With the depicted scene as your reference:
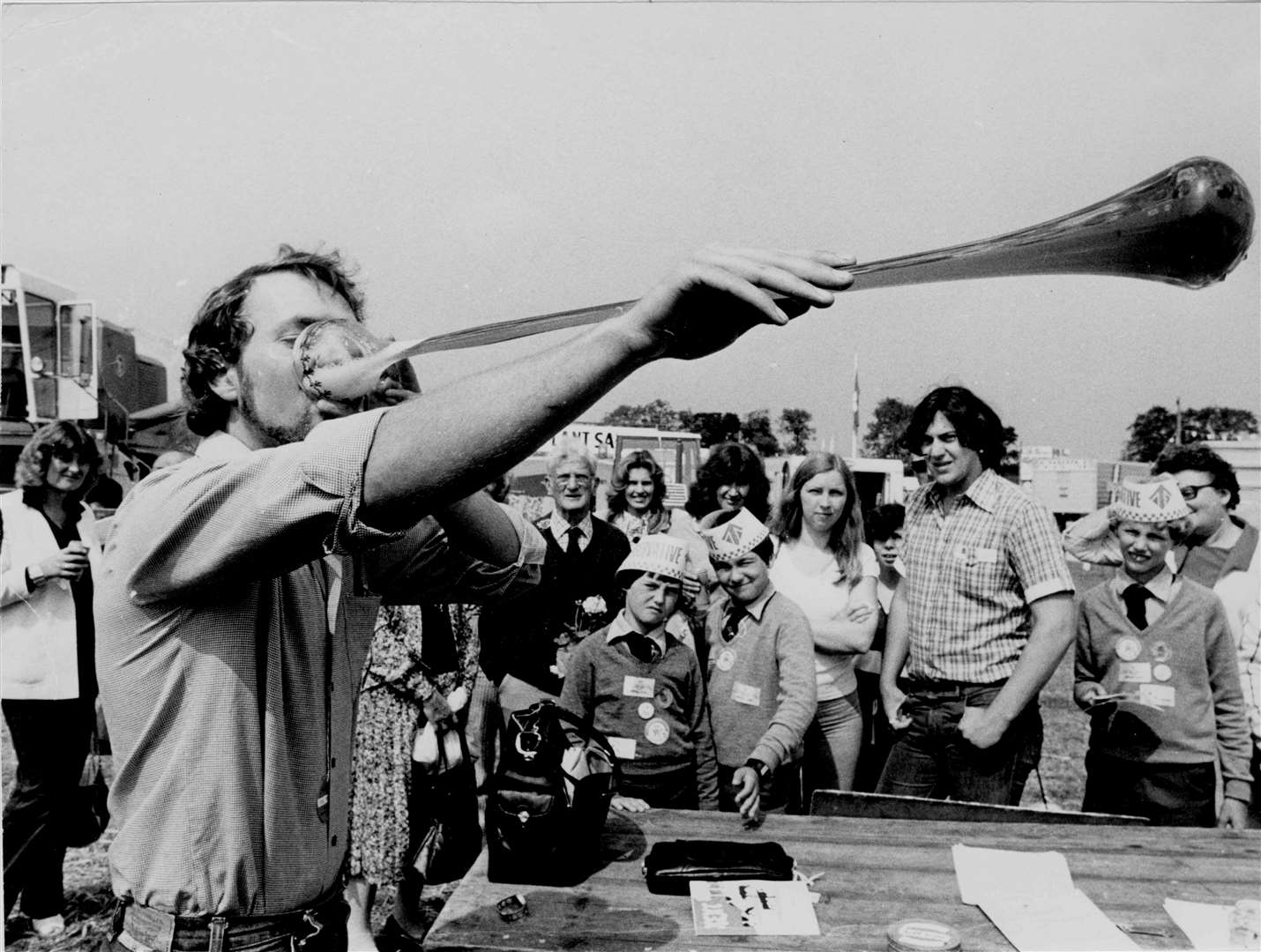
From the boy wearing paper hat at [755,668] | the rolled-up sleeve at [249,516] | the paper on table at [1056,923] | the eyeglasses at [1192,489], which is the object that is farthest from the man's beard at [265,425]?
the eyeglasses at [1192,489]

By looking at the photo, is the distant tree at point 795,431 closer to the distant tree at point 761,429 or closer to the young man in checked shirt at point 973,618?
the distant tree at point 761,429

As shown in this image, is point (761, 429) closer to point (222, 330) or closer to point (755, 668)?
point (755, 668)

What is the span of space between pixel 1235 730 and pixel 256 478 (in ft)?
14.4

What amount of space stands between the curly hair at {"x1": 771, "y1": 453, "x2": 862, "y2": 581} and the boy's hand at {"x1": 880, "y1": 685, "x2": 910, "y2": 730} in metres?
0.64

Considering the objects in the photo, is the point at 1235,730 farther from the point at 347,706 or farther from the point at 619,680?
the point at 347,706

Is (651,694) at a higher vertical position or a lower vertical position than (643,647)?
lower

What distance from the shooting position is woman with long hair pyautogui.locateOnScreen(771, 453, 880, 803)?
15.1 ft

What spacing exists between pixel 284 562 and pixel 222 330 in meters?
0.65

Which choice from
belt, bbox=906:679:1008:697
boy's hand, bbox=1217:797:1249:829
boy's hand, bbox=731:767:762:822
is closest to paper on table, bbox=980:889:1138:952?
boy's hand, bbox=731:767:762:822

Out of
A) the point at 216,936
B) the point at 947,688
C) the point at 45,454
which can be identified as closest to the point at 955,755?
the point at 947,688

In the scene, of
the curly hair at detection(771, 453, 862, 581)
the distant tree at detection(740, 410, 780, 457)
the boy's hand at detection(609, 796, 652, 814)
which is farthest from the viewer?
the distant tree at detection(740, 410, 780, 457)

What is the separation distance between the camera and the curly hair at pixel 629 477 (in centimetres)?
608

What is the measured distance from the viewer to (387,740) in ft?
13.8

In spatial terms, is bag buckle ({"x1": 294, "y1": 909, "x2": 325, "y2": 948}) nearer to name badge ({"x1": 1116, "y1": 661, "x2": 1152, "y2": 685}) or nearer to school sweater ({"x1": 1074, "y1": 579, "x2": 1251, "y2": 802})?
school sweater ({"x1": 1074, "y1": 579, "x2": 1251, "y2": 802})
